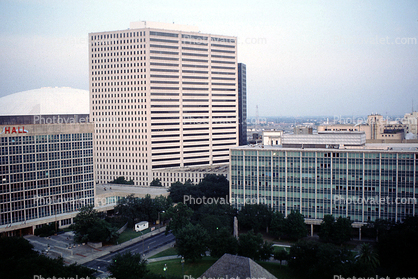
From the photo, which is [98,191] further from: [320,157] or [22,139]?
[320,157]

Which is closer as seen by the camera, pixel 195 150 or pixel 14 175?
pixel 14 175

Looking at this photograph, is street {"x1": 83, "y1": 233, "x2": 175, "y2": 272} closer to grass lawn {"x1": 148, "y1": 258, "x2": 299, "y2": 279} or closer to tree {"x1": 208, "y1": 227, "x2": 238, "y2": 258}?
grass lawn {"x1": 148, "y1": 258, "x2": 299, "y2": 279}

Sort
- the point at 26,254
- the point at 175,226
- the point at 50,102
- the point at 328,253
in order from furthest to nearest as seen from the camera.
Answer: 1. the point at 50,102
2. the point at 175,226
3. the point at 26,254
4. the point at 328,253

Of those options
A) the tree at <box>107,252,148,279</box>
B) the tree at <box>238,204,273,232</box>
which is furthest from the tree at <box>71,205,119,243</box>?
the tree at <box>238,204,273,232</box>

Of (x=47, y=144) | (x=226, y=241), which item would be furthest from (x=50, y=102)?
(x=226, y=241)

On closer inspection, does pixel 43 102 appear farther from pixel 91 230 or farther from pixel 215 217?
pixel 215 217

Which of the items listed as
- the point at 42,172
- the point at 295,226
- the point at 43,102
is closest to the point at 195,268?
the point at 295,226
